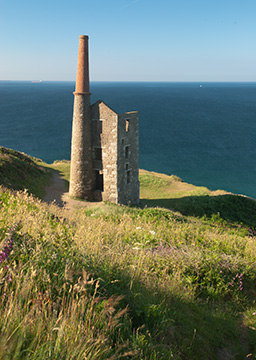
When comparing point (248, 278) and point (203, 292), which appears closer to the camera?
point (203, 292)

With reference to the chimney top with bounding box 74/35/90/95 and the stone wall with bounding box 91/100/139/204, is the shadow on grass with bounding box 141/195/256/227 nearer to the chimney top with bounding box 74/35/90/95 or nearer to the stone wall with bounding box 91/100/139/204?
the stone wall with bounding box 91/100/139/204

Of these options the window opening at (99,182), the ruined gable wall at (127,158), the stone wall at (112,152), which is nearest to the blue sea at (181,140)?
the ruined gable wall at (127,158)

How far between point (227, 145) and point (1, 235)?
89.6 meters

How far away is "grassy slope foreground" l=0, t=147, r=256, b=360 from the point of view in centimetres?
286

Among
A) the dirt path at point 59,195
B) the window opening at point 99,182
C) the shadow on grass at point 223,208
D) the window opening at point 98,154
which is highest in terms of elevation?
the window opening at point 98,154

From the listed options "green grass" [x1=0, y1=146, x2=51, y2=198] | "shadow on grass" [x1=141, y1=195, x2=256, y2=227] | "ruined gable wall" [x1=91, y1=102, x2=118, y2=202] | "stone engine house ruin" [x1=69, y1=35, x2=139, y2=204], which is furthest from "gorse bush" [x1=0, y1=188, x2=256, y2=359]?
"green grass" [x1=0, y1=146, x2=51, y2=198]

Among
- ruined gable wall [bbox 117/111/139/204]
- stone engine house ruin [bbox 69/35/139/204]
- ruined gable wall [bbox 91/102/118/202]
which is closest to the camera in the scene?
stone engine house ruin [bbox 69/35/139/204]

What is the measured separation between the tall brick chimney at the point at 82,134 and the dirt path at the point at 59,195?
103 cm

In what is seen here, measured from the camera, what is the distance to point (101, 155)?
2694 cm

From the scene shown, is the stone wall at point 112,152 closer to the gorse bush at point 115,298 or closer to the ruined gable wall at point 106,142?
the ruined gable wall at point 106,142

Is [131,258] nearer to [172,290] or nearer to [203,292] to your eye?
[172,290]

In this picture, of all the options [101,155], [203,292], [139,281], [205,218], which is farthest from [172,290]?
[101,155]

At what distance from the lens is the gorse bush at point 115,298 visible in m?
2.85

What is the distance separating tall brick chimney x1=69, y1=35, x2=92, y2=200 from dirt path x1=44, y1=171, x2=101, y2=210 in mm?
1031
